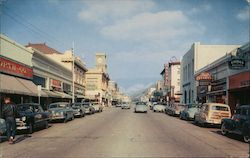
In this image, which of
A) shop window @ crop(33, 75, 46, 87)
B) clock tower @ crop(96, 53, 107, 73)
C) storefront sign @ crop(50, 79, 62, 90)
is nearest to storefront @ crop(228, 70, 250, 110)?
shop window @ crop(33, 75, 46, 87)

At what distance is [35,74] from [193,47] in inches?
1009

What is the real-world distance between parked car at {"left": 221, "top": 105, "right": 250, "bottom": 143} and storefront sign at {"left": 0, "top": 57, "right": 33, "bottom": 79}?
699 inches

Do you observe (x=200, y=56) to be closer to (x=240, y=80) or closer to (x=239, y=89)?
(x=239, y=89)

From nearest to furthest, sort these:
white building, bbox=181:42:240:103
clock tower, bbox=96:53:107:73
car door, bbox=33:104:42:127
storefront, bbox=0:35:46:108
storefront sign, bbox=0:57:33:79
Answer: car door, bbox=33:104:42:127 < storefront, bbox=0:35:46:108 < storefront sign, bbox=0:57:33:79 < white building, bbox=181:42:240:103 < clock tower, bbox=96:53:107:73

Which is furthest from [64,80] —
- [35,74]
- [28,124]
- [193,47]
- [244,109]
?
[244,109]

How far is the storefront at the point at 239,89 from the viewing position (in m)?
29.0

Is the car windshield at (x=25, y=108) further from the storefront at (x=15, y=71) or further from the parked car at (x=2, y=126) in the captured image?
the storefront at (x=15, y=71)

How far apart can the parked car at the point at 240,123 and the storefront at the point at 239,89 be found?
11847mm

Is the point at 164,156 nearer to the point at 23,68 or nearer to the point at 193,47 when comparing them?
the point at 23,68

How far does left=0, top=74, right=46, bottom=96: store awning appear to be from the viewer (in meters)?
25.1

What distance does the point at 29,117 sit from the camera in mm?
17719

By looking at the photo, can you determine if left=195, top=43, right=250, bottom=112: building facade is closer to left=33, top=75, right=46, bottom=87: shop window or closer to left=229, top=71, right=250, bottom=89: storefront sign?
left=229, top=71, right=250, bottom=89: storefront sign

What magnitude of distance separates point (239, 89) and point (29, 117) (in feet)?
66.8

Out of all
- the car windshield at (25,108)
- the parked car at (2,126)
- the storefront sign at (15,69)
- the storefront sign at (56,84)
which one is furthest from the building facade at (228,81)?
the parked car at (2,126)
